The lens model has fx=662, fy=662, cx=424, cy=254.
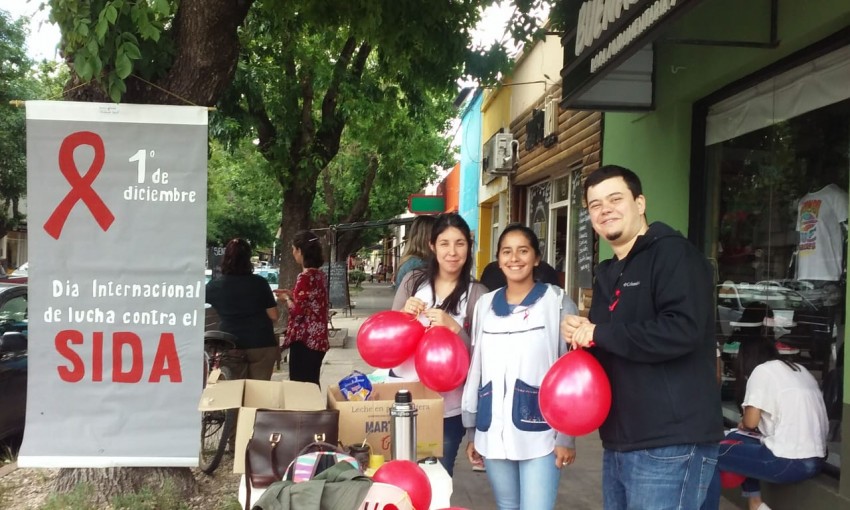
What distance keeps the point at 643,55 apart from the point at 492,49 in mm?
2492

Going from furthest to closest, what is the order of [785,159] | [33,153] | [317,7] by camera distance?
[317,7]
[785,159]
[33,153]

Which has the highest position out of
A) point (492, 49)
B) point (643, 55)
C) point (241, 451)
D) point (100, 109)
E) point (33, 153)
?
point (492, 49)

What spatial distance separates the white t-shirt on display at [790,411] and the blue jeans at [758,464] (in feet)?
0.16

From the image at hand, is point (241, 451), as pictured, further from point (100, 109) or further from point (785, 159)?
point (785, 159)

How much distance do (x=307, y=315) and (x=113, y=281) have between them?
1.94 m

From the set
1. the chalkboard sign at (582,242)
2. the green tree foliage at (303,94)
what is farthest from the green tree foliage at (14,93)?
the chalkboard sign at (582,242)

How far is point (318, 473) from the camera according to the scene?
7.84ft

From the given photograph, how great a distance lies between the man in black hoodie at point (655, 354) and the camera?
6.94ft

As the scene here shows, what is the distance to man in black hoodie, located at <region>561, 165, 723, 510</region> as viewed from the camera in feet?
6.94

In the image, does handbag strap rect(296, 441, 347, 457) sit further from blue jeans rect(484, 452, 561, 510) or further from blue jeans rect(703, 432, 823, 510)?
blue jeans rect(703, 432, 823, 510)

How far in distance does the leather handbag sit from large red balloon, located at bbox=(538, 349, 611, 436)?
900 millimetres

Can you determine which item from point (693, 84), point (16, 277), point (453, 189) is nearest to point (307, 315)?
point (693, 84)

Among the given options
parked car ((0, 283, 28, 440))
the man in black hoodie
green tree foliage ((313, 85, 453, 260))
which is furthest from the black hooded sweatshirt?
green tree foliage ((313, 85, 453, 260))

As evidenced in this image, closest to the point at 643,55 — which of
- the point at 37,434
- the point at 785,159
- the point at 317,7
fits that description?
the point at 785,159
